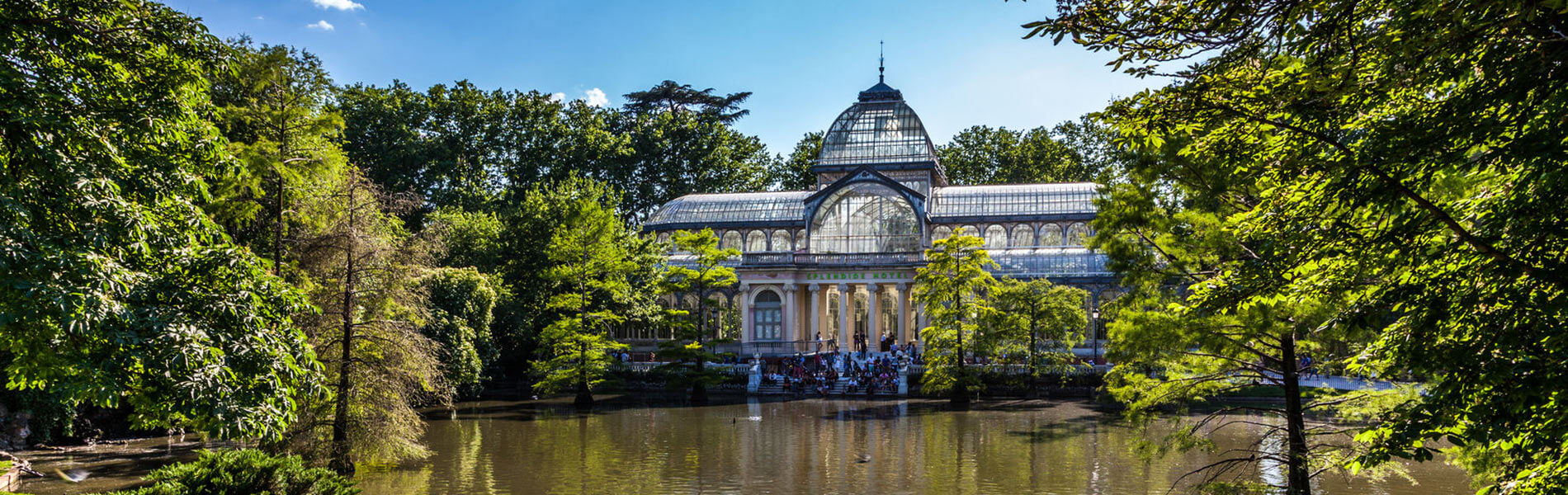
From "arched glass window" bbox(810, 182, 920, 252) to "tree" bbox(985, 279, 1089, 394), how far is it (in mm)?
12663

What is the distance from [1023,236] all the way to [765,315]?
46.9 ft

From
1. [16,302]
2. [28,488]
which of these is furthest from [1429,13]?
[28,488]

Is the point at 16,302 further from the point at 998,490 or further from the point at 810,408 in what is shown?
the point at 810,408

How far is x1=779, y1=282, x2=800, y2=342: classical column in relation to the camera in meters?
49.2

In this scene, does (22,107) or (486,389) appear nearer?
(22,107)

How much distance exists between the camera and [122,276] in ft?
26.1

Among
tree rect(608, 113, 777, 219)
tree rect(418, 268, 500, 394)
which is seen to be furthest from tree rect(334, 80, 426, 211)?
tree rect(418, 268, 500, 394)

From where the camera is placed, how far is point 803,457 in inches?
890

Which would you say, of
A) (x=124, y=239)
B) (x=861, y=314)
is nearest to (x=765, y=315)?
(x=861, y=314)

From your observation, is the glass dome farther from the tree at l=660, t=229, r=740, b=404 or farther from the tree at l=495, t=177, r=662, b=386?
the tree at l=660, t=229, r=740, b=404

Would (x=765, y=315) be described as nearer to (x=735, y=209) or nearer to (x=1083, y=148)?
(x=735, y=209)

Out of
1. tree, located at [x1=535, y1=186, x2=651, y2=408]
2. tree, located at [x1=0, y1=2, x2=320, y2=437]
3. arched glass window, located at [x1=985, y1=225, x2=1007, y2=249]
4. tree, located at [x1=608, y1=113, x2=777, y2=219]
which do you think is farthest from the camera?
tree, located at [x1=608, y1=113, x2=777, y2=219]

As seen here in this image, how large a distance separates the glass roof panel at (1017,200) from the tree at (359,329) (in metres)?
36.5

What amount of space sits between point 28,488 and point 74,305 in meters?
14.7
